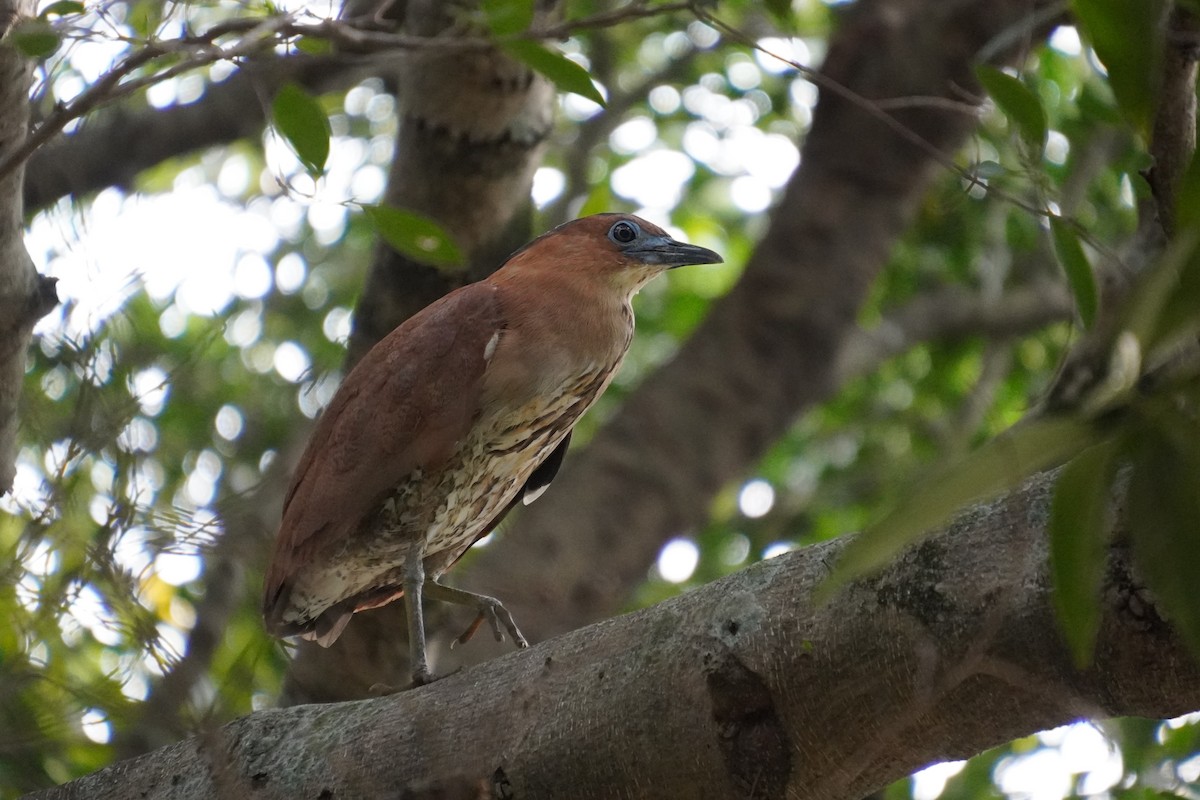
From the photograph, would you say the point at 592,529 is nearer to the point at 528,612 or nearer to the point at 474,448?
the point at 528,612

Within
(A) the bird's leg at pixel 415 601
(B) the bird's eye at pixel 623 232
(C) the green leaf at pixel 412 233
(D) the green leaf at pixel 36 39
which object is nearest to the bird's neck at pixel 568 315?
(B) the bird's eye at pixel 623 232

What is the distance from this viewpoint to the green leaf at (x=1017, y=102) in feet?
6.39

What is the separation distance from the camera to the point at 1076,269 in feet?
5.88

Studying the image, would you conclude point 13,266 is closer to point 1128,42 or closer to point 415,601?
point 415,601

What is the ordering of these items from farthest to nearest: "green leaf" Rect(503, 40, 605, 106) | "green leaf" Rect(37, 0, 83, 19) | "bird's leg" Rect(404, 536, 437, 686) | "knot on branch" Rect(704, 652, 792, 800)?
"bird's leg" Rect(404, 536, 437, 686) → "green leaf" Rect(503, 40, 605, 106) → "green leaf" Rect(37, 0, 83, 19) → "knot on branch" Rect(704, 652, 792, 800)

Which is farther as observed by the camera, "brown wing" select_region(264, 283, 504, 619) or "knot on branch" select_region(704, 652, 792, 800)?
"brown wing" select_region(264, 283, 504, 619)

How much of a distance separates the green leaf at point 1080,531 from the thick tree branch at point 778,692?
0.51 m

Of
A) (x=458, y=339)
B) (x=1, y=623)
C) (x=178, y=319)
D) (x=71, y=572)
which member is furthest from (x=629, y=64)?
(x=71, y=572)

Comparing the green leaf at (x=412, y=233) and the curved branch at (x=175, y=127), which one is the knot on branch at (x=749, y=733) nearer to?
the green leaf at (x=412, y=233)

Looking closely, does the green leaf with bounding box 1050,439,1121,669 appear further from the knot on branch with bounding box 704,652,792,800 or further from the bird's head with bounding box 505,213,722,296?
the bird's head with bounding box 505,213,722,296

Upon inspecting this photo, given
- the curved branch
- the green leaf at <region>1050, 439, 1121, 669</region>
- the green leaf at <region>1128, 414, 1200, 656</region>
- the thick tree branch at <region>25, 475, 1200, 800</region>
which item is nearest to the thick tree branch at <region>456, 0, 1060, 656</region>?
the curved branch

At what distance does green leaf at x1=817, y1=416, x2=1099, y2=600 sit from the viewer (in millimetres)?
828

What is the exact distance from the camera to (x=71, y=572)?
2094mm

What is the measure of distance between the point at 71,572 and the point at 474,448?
1.26 m
